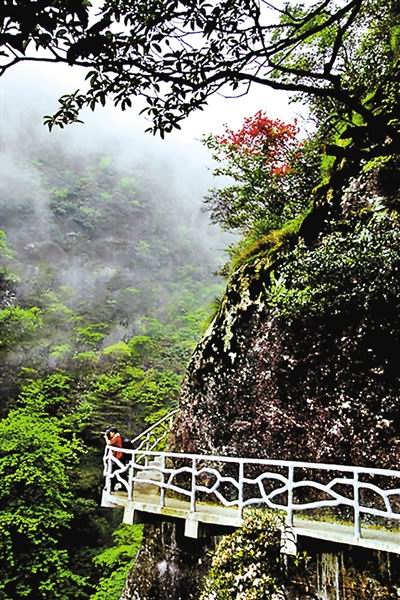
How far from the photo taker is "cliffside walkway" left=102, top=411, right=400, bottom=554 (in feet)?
16.3

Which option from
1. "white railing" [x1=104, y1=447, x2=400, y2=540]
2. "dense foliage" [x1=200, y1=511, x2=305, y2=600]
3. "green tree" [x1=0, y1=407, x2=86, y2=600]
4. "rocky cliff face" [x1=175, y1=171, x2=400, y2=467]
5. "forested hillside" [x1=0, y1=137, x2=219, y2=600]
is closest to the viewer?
"dense foliage" [x1=200, y1=511, x2=305, y2=600]

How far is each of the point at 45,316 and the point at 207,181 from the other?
91.2 feet

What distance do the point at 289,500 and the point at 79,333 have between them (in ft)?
68.8

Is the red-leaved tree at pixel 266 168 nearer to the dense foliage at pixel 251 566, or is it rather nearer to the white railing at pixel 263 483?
the white railing at pixel 263 483

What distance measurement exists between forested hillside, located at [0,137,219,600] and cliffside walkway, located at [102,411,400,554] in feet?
13.5

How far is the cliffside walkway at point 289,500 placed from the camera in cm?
498

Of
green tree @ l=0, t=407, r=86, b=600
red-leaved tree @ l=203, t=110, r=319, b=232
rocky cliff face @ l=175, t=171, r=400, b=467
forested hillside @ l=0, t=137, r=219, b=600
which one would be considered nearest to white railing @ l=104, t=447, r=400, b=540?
rocky cliff face @ l=175, t=171, r=400, b=467

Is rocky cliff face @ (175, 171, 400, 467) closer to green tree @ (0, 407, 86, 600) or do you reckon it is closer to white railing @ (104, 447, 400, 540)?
white railing @ (104, 447, 400, 540)

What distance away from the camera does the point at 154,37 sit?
3682mm

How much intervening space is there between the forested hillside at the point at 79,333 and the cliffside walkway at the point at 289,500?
13.5 feet

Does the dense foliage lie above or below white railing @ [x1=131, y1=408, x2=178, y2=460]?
below

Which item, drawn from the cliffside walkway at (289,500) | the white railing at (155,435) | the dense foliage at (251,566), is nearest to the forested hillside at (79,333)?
the white railing at (155,435)

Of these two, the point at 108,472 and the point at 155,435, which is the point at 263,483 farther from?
the point at 155,435

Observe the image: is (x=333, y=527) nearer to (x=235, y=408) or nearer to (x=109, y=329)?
(x=235, y=408)
